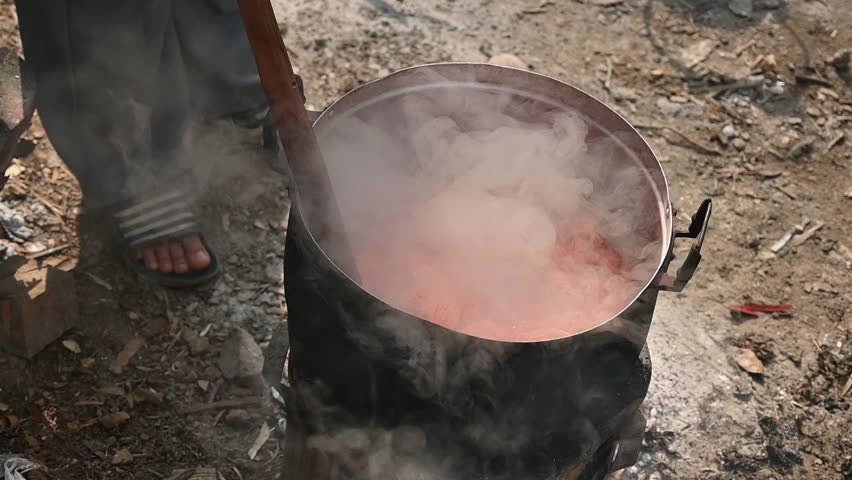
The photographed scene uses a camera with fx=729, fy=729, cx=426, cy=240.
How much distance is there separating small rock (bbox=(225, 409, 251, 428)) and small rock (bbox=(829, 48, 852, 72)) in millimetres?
3795

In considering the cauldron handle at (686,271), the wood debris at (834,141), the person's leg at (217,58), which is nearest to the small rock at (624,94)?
the wood debris at (834,141)

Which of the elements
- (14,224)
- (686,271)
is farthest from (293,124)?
(14,224)

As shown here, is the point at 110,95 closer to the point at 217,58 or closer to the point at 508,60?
the point at 217,58

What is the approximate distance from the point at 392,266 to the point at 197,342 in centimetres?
131

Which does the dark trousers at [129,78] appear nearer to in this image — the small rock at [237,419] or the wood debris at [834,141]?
the small rock at [237,419]

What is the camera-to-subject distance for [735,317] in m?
3.22

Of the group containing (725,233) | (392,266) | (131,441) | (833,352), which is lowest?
(833,352)

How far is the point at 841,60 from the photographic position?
4.22 meters

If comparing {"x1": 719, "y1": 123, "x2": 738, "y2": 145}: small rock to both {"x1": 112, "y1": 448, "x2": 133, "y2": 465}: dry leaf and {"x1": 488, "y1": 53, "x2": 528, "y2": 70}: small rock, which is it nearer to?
{"x1": 488, "y1": 53, "x2": 528, "y2": 70}: small rock

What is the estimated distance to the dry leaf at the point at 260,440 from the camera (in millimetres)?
2590

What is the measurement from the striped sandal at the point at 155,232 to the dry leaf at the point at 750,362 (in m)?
2.22

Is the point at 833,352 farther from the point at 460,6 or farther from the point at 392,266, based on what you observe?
the point at 460,6

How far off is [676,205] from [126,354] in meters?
2.58

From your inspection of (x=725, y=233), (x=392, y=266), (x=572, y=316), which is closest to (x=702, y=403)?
(x=725, y=233)
